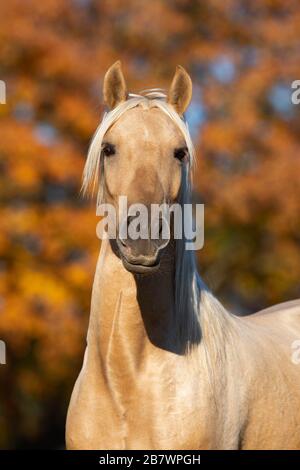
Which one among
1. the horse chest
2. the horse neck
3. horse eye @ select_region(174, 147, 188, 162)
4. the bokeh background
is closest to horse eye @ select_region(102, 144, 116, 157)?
horse eye @ select_region(174, 147, 188, 162)

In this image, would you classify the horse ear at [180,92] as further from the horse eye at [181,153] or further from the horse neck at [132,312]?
the horse neck at [132,312]

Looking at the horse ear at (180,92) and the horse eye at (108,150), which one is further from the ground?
the horse ear at (180,92)

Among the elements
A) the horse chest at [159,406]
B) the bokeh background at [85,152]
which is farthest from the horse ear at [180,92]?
the bokeh background at [85,152]

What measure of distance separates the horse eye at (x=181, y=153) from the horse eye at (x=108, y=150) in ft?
0.93

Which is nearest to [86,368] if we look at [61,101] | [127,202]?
[127,202]

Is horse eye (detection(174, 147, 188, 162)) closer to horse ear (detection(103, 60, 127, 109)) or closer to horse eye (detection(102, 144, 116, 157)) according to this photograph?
horse eye (detection(102, 144, 116, 157))

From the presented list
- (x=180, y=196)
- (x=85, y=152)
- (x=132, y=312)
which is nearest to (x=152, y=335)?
(x=132, y=312)

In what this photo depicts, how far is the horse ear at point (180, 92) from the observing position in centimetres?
433

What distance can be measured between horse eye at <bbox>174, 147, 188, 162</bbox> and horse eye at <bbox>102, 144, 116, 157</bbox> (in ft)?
0.93

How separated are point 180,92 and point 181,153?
41 centimetres

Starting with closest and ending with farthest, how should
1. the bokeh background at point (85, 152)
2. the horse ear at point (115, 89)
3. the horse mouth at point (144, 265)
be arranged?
the horse mouth at point (144, 265) < the horse ear at point (115, 89) < the bokeh background at point (85, 152)

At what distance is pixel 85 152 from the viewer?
45.1ft

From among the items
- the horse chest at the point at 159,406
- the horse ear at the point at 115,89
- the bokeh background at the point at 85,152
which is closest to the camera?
the horse chest at the point at 159,406

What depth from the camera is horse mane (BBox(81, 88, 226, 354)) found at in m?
4.16
